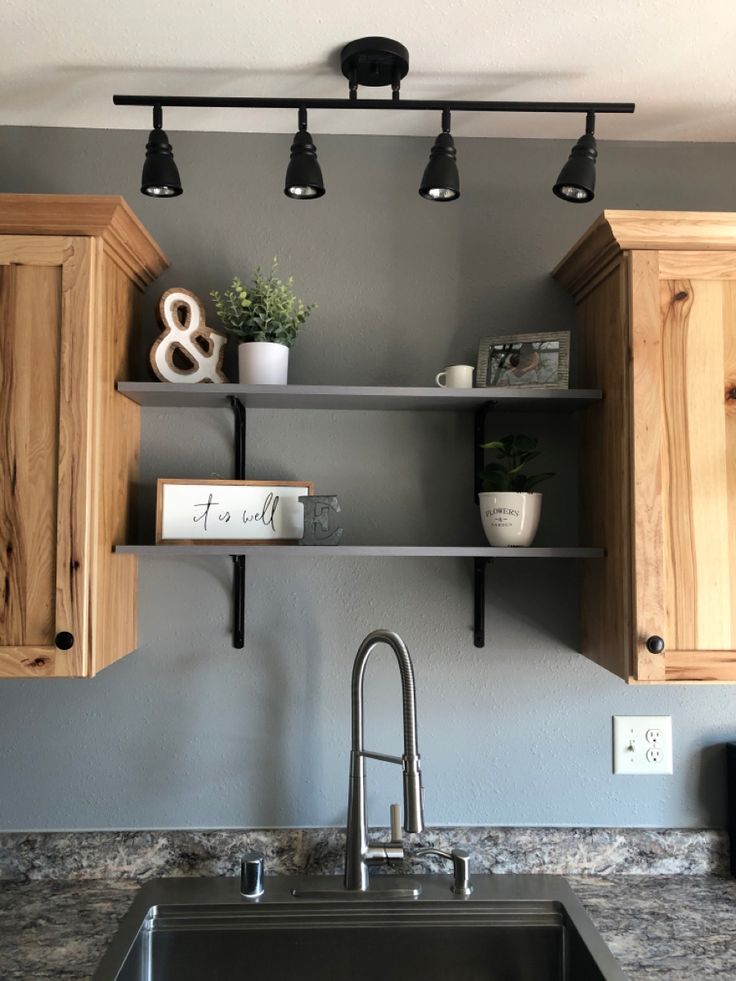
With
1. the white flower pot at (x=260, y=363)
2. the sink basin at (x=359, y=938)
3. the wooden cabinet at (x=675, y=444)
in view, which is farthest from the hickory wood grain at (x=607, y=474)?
the white flower pot at (x=260, y=363)

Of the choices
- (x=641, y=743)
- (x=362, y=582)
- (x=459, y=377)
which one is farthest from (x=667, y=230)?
(x=641, y=743)

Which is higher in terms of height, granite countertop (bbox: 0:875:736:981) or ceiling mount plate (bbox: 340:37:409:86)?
ceiling mount plate (bbox: 340:37:409:86)

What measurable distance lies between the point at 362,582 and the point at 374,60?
93 centimetres

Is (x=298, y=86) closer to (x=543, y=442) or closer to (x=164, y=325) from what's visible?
(x=164, y=325)

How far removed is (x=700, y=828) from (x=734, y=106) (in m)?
1.39

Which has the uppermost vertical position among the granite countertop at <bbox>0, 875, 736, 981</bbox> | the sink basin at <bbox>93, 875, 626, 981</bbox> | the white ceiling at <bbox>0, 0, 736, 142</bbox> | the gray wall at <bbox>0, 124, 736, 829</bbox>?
the white ceiling at <bbox>0, 0, 736, 142</bbox>

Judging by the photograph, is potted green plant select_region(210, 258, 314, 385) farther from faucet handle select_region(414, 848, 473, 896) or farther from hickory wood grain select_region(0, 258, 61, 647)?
faucet handle select_region(414, 848, 473, 896)

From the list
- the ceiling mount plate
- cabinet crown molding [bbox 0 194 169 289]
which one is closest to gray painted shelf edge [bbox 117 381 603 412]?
cabinet crown molding [bbox 0 194 169 289]

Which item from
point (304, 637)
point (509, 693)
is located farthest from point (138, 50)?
point (509, 693)

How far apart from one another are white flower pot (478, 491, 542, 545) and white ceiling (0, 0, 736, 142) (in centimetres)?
74

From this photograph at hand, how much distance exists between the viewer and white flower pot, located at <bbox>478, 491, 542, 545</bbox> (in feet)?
4.80

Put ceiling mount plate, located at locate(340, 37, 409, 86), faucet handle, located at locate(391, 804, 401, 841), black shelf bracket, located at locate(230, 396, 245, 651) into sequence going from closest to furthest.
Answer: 1. ceiling mount plate, located at locate(340, 37, 409, 86)
2. faucet handle, located at locate(391, 804, 401, 841)
3. black shelf bracket, located at locate(230, 396, 245, 651)

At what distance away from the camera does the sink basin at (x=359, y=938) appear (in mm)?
1421

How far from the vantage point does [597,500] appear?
152cm
